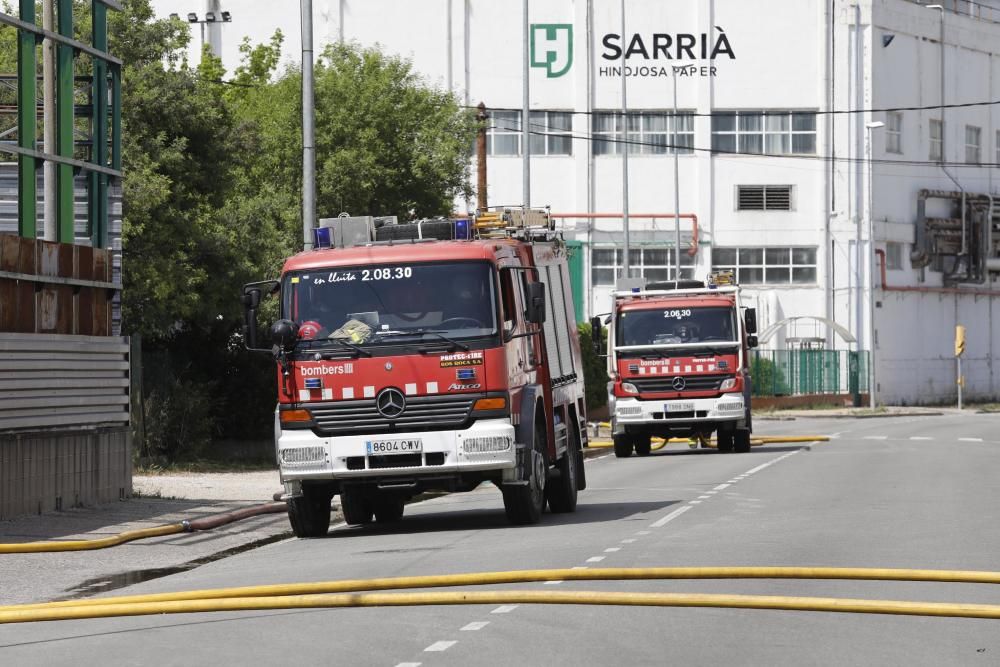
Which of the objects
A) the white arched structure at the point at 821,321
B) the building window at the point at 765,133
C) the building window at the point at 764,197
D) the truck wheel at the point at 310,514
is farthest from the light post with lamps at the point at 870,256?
the truck wheel at the point at 310,514

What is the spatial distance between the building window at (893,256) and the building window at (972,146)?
5.98m

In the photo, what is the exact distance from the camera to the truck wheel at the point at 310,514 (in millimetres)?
17578

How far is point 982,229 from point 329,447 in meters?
57.5

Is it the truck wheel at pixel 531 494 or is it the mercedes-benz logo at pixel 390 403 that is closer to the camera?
the mercedes-benz logo at pixel 390 403

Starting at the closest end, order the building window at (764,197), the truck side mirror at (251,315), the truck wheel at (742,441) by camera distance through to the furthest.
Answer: the truck side mirror at (251,315), the truck wheel at (742,441), the building window at (764,197)

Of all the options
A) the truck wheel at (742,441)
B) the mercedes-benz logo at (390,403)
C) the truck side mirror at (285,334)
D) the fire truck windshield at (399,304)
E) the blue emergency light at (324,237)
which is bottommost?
the truck wheel at (742,441)

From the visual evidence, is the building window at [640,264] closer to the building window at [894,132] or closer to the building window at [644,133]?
the building window at [644,133]

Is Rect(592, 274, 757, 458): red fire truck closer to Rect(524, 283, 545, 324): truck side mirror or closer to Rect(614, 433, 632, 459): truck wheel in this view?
Rect(614, 433, 632, 459): truck wheel

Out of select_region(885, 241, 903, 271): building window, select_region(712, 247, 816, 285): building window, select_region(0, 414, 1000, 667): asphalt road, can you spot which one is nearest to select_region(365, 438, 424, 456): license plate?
select_region(0, 414, 1000, 667): asphalt road

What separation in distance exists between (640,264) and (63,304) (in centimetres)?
4717

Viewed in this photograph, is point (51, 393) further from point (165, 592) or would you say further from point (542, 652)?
point (542, 652)

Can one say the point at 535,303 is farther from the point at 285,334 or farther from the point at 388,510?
the point at 388,510

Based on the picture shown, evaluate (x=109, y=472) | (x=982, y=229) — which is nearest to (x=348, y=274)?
(x=109, y=472)

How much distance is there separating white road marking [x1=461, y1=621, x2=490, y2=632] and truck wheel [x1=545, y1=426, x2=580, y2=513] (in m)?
8.68
